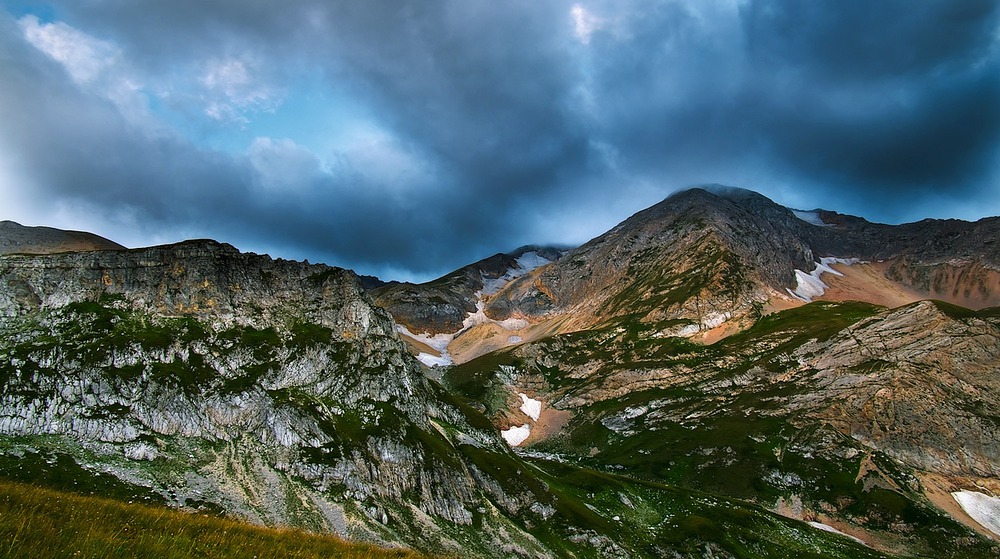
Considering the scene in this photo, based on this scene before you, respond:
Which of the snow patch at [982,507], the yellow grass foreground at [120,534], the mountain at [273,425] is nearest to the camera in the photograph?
the yellow grass foreground at [120,534]

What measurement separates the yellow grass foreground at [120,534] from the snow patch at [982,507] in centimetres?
17918

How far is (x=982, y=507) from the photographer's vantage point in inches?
5197

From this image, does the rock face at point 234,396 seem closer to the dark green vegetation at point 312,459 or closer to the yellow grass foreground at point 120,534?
the dark green vegetation at point 312,459

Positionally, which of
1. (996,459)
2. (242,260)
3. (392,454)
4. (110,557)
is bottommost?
(996,459)

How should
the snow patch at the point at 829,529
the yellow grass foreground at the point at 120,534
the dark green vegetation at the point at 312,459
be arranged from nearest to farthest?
the yellow grass foreground at the point at 120,534 → the dark green vegetation at the point at 312,459 → the snow patch at the point at 829,529

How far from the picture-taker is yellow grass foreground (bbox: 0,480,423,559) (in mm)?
9784

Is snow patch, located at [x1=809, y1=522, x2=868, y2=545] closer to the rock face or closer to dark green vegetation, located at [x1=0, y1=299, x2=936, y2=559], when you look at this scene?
dark green vegetation, located at [x1=0, y1=299, x2=936, y2=559]

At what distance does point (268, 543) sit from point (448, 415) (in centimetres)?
11310

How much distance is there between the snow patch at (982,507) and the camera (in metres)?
127

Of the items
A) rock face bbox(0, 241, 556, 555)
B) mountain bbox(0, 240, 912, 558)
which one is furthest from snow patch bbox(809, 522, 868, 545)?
rock face bbox(0, 241, 556, 555)

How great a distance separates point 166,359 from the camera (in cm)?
9019

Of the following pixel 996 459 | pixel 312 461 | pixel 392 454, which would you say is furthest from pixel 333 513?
pixel 996 459

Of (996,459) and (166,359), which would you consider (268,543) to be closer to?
(166,359)

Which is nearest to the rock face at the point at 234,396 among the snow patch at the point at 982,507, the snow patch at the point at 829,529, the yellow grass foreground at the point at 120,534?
the yellow grass foreground at the point at 120,534
